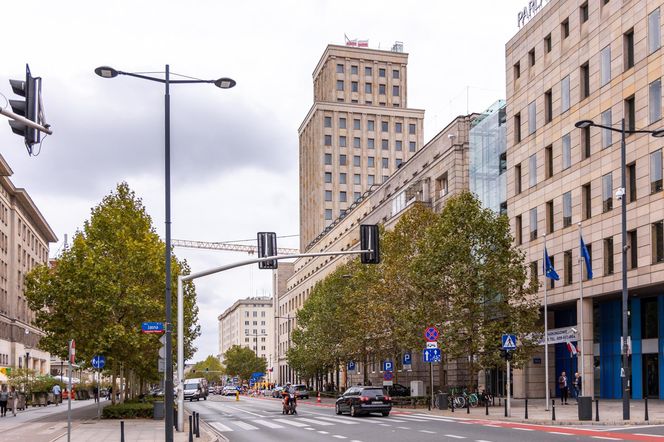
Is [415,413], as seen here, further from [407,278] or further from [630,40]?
[630,40]

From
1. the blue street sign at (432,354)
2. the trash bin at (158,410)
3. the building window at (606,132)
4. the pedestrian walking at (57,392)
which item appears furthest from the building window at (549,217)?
the pedestrian walking at (57,392)

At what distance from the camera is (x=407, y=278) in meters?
50.3

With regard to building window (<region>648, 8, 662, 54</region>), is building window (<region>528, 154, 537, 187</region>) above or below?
below

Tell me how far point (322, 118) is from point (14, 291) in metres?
54.3

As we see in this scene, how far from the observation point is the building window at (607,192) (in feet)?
146

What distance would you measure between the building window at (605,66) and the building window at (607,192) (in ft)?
16.6

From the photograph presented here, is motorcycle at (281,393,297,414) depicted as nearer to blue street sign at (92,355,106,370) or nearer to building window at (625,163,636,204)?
blue street sign at (92,355,106,370)

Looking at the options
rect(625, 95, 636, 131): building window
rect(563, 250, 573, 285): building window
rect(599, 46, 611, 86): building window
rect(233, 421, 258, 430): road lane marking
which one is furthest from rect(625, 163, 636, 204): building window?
rect(233, 421, 258, 430): road lane marking

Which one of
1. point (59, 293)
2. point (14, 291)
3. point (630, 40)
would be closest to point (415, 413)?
point (59, 293)

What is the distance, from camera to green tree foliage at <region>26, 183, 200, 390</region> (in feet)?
130

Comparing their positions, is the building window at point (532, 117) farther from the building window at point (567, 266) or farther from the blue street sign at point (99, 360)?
the blue street sign at point (99, 360)

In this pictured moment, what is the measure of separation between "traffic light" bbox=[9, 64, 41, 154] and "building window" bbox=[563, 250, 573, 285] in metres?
40.0

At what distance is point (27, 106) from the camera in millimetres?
12484

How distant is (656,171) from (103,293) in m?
26.4
